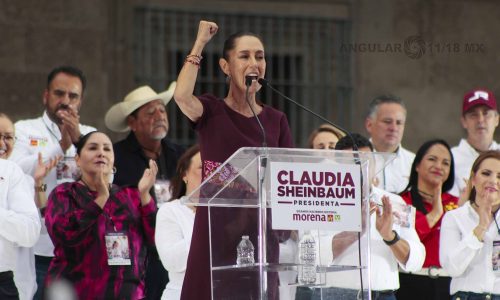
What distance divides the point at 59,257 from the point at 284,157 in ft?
7.90

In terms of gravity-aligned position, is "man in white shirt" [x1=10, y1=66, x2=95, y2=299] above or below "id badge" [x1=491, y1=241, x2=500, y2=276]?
above

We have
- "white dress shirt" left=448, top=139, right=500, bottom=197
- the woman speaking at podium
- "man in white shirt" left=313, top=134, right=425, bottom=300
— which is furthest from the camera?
"white dress shirt" left=448, top=139, right=500, bottom=197

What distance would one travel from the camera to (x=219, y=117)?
5480mm

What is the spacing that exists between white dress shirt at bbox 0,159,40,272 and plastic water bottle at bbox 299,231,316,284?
7.29ft

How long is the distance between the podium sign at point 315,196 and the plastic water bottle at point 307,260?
6 centimetres

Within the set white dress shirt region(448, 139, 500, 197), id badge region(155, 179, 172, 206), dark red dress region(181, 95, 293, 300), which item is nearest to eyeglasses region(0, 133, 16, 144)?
id badge region(155, 179, 172, 206)

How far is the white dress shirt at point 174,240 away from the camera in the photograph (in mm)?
6703

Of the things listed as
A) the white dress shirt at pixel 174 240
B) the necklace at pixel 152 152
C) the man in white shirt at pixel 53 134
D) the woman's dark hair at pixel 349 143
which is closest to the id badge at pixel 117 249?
the white dress shirt at pixel 174 240

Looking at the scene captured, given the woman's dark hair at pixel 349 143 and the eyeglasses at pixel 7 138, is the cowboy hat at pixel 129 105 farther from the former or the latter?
the woman's dark hair at pixel 349 143

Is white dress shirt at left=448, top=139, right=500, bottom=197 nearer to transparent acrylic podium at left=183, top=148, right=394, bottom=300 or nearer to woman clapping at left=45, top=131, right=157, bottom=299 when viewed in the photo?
woman clapping at left=45, top=131, right=157, bottom=299

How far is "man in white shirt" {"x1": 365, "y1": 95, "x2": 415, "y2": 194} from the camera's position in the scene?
8.35 m

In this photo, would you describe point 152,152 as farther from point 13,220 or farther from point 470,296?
point 470,296

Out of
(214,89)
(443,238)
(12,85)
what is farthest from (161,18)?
(443,238)

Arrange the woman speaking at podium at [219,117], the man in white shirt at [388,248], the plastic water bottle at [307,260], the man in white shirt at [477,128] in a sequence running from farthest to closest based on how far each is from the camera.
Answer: the man in white shirt at [477,128]
the man in white shirt at [388,248]
the woman speaking at podium at [219,117]
the plastic water bottle at [307,260]
